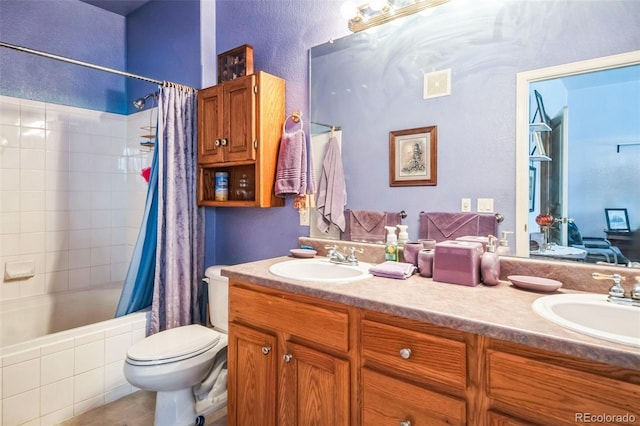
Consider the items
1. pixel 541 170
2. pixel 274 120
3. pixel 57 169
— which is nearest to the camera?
pixel 541 170

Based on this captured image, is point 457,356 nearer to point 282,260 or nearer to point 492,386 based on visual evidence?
point 492,386

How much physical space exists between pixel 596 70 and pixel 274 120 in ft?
4.75

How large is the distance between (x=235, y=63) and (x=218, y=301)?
4.80 feet

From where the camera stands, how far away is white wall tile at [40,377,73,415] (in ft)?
5.61

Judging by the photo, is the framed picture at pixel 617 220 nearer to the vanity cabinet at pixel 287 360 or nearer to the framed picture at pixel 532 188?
the framed picture at pixel 532 188

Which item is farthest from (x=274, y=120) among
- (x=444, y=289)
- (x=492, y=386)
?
(x=492, y=386)

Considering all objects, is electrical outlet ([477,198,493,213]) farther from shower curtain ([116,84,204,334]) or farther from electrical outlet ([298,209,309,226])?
shower curtain ([116,84,204,334])

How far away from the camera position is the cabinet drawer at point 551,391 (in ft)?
2.29

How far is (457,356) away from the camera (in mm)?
888

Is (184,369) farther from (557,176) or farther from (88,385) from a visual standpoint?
(557,176)

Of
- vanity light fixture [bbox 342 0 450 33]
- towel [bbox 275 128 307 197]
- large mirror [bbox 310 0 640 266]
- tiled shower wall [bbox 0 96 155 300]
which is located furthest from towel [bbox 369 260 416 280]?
tiled shower wall [bbox 0 96 155 300]

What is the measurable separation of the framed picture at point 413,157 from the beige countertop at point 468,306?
1.49ft

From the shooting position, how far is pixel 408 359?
97cm

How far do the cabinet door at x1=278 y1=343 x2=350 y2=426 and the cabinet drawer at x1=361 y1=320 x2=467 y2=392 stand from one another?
0.44 ft
